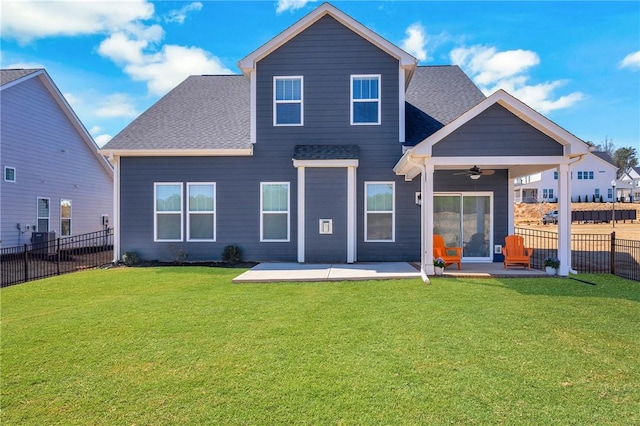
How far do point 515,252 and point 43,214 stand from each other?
18915 mm

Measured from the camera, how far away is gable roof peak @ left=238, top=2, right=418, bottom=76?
11.1 metres

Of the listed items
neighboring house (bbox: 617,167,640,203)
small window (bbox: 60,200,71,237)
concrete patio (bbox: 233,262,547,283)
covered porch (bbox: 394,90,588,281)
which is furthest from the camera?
neighboring house (bbox: 617,167,640,203)

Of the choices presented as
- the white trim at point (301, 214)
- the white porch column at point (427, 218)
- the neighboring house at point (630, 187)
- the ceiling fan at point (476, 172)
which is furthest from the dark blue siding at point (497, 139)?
the neighboring house at point (630, 187)

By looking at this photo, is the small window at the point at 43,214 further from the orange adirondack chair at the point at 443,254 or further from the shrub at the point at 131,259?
the orange adirondack chair at the point at 443,254

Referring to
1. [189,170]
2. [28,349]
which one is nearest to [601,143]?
[189,170]

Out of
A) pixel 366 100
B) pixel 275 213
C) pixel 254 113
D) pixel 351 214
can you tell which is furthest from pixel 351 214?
pixel 254 113

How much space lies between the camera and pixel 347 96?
11.5 metres

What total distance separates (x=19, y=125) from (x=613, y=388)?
1978cm

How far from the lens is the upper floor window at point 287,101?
38.0 feet

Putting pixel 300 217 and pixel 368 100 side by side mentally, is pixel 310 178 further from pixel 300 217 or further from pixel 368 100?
pixel 368 100

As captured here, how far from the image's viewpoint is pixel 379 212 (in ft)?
37.2

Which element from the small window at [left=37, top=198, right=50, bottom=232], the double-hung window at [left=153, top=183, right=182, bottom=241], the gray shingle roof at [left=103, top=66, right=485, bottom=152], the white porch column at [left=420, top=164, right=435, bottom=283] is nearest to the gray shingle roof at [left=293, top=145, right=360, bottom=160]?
the gray shingle roof at [left=103, top=66, right=485, bottom=152]

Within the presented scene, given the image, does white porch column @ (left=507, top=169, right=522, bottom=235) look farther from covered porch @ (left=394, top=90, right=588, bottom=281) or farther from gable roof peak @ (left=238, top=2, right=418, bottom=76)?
gable roof peak @ (left=238, top=2, right=418, bottom=76)

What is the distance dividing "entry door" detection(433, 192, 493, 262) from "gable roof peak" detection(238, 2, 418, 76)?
181 inches
